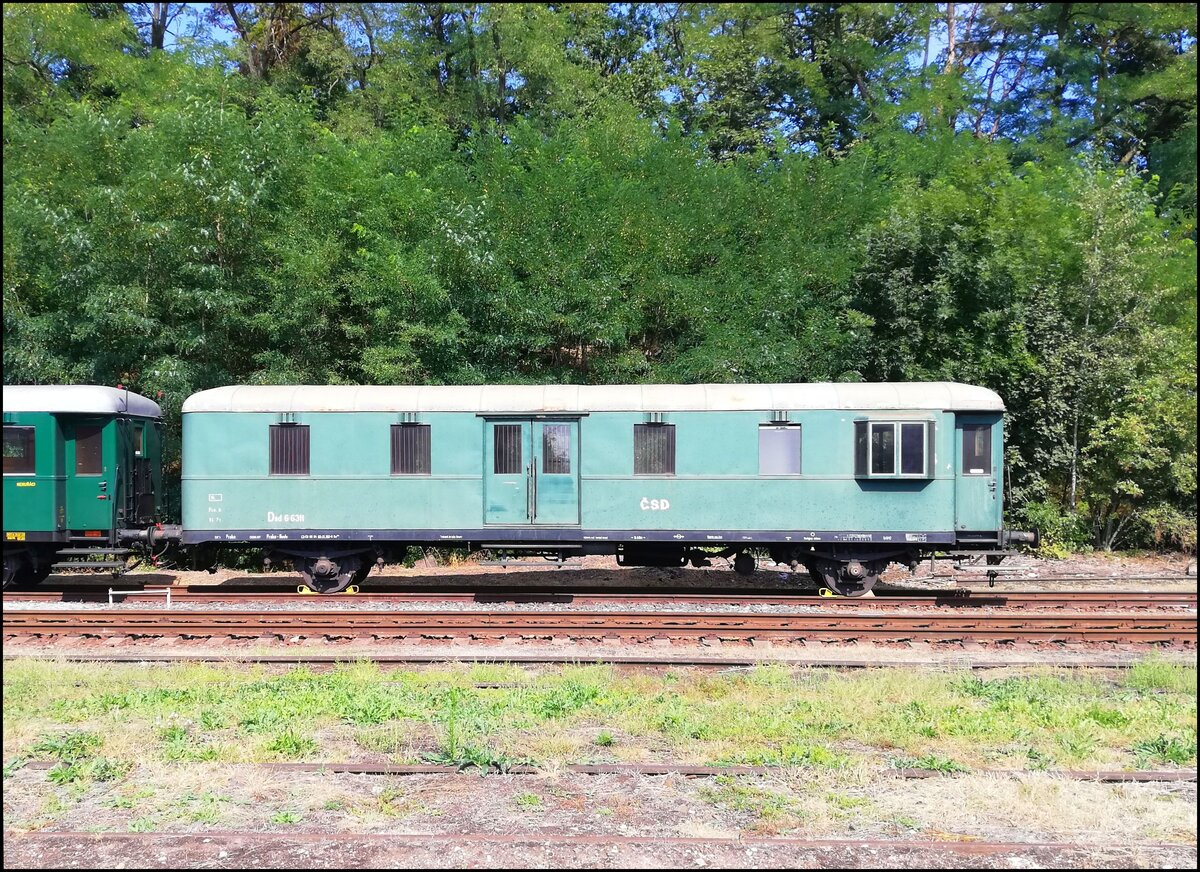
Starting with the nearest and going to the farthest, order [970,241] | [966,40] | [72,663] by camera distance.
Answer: [72,663]
[970,241]
[966,40]

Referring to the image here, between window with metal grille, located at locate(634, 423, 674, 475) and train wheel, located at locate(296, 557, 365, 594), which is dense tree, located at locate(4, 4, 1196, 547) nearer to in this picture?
train wheel, located at locate(296, 557, 365, 594)

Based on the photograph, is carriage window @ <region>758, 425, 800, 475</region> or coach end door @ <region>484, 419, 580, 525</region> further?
coach end door @ <region>484, 419, 580, 525</region>

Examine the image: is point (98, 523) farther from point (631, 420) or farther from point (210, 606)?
point (631, 420)

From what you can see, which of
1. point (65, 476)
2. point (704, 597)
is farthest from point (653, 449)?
point (65, 476)

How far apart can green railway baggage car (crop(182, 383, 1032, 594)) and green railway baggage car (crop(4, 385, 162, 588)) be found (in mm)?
1657

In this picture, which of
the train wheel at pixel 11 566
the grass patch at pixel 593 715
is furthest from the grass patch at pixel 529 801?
the train wheel at pixel 11 566

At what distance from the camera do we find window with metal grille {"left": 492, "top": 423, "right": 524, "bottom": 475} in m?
14.5

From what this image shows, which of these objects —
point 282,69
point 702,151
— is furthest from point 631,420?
point 282,69

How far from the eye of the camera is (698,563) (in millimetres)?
15227

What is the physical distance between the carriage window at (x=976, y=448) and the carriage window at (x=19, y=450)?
15114mm

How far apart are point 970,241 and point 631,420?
10.3m

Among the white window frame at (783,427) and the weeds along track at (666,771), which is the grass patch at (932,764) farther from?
the white window frame at (783,427)

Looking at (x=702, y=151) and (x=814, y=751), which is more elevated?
(x=702, y=151)

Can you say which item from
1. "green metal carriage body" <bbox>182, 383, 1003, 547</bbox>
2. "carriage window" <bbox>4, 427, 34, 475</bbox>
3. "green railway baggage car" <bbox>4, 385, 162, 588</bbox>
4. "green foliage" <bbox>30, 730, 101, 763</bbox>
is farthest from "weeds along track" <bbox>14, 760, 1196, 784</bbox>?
"carriage window" <bbox>4, 427, 34, 475</bbox>
